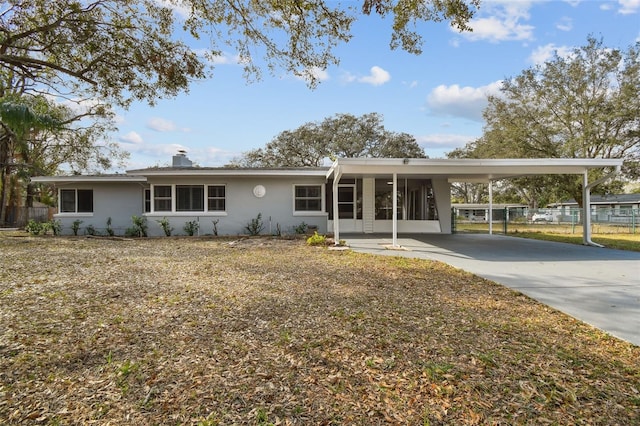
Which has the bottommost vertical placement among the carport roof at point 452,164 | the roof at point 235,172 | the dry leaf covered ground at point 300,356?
the dry leaf covered ground at point 300,356

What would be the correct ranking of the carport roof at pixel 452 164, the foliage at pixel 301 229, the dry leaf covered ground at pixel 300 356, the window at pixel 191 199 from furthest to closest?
the window at pixel 191 199 → the foliage at pixel 301 229 → the carport roof at pixel 452 164 → the dry leaf covered ground at pixel 300 356

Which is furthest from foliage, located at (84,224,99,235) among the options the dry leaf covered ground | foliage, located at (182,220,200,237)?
the dry leaf covered ground

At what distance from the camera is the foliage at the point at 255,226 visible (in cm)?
1452

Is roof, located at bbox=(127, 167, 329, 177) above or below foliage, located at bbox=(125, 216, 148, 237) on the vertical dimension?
above

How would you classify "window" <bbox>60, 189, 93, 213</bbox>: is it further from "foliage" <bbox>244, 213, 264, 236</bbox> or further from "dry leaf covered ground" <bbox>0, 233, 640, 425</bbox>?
"dry leaf covered ground" <bbox>0, 233, 640, 425</bbox>

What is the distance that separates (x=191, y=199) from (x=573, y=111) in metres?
20.9

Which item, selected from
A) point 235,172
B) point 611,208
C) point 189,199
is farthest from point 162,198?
point 611,208

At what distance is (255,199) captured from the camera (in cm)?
1464

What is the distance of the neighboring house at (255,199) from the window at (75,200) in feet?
0.13

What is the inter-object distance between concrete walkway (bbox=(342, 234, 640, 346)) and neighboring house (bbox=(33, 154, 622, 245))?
349 cm

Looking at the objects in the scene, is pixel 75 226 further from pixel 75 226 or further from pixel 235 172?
pixel 235 172

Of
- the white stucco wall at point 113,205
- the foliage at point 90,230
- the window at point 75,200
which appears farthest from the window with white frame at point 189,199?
the window at point 75,200

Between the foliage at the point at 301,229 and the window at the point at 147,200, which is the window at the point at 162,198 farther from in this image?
the foliage at the point at 301,229

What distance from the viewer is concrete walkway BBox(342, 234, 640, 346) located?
445cm
